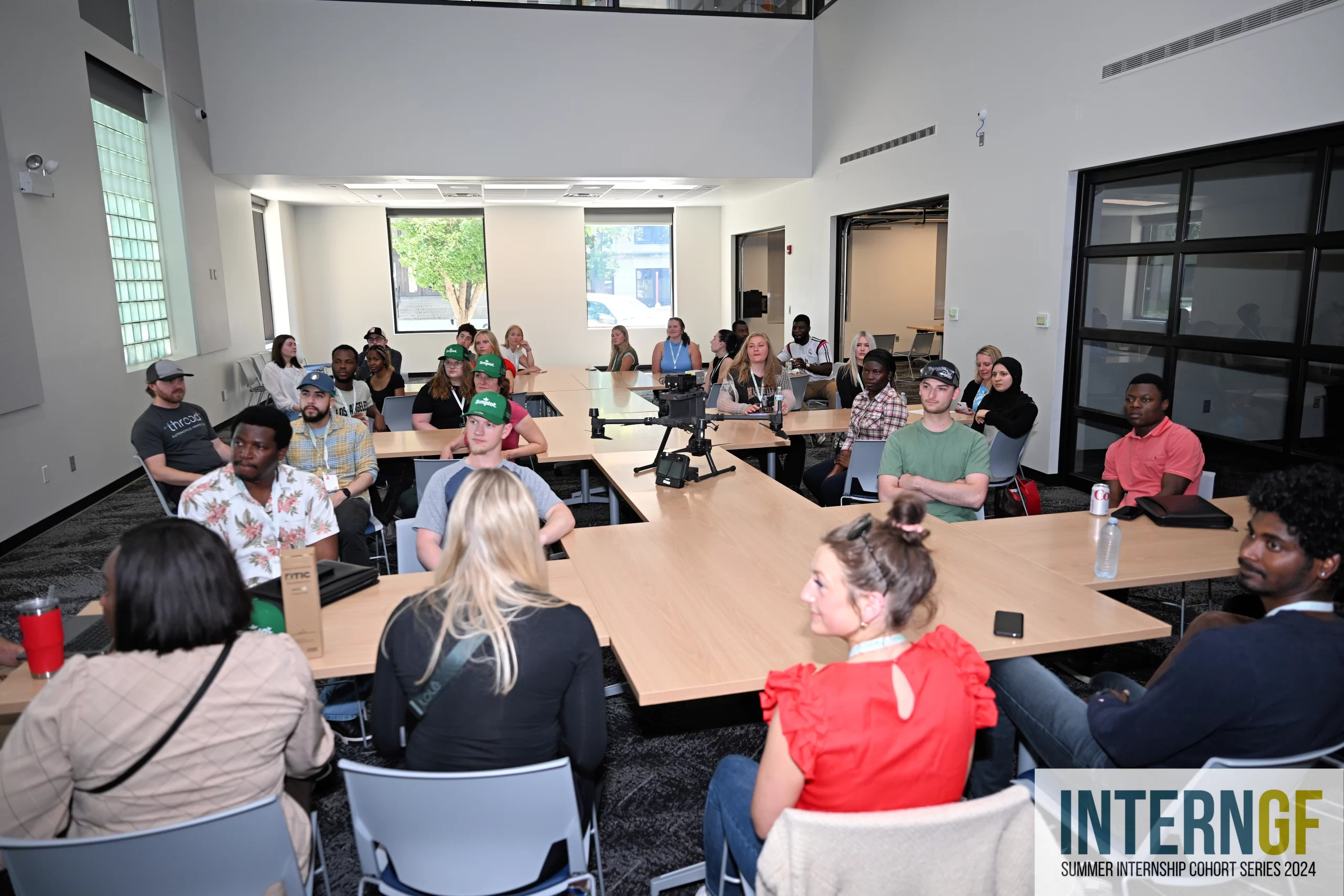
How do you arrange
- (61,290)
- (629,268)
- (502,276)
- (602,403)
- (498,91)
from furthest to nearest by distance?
1. (629,268)
2. (502,276)
3. (498,91)
4. (602,403)
5. (61,290)

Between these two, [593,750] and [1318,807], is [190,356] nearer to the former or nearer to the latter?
[593,750]

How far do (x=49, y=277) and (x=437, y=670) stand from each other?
6112 millimetres

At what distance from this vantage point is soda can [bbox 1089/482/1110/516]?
326 centimetres

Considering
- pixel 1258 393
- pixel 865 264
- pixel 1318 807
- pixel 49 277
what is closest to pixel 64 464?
pixel 49 277

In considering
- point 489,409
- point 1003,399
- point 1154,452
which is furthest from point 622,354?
point 1154,452

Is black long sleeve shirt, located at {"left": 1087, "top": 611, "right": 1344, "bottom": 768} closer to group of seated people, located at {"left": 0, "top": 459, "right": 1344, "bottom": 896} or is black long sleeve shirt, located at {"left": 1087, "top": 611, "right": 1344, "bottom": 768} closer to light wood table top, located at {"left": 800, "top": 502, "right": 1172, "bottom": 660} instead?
group of seated people, located at {"left": 0, "top": 459, "right": 1344, "bottom": 896}

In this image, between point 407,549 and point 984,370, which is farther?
point 984,370

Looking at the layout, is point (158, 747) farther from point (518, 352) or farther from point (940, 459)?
point (518, 352)

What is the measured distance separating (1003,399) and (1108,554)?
10.3 ft

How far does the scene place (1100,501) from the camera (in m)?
3.28

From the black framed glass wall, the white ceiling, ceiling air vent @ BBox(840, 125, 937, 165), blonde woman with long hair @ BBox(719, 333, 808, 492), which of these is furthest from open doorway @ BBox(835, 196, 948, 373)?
blonde woman with long hair @ BBox(719, 333, 808, 492)

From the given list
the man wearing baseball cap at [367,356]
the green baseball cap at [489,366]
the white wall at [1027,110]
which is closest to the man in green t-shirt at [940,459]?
the green baseball cap at [489,366]

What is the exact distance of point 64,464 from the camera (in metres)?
6.14

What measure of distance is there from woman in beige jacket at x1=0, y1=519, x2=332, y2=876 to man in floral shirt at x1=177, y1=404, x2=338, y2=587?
119cm
